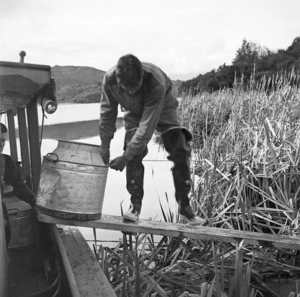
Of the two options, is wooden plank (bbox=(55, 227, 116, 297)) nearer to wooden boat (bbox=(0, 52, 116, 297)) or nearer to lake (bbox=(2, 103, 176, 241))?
wooden boat (bbox=(0, 52, 116, 297))

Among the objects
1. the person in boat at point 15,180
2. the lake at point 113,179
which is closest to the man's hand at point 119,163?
the person in boat at point 15,180

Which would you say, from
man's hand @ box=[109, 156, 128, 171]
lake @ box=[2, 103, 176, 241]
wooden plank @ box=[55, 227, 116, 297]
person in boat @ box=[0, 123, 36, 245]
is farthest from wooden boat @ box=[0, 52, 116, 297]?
lake @ box=[2, 103, 176, 241]

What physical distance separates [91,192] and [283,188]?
7.34 feet

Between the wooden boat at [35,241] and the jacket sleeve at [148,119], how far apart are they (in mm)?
409

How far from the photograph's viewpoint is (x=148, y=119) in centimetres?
192

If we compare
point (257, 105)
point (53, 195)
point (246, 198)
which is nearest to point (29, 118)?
point (53, 195)

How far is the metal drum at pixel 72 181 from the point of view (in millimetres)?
2102

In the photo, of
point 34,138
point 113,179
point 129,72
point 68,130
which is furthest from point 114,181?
point 129,72

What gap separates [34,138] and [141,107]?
73 centimetres

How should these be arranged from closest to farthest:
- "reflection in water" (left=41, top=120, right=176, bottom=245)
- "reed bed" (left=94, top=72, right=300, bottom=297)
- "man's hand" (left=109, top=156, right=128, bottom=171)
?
"man's hand" (left=109, top=156, right=128, bottom=171) → "reed bed" (left=94, top=72, right=300, bottom=297) → "reflection in water" (left=41, top=120, right=176, bottom=245)

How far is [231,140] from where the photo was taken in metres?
4.59

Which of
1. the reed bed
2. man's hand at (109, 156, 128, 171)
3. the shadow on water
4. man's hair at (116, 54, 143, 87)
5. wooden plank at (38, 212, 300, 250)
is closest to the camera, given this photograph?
man's hair at (116, 54, 143, 87)

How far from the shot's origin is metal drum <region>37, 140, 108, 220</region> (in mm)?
2102

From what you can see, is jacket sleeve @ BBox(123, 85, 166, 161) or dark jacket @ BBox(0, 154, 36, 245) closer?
jacket sleeve @ BBox(123, 85, 166, 161)
